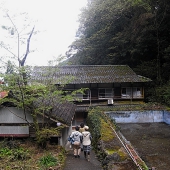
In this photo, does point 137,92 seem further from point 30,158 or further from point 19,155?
point 19,155

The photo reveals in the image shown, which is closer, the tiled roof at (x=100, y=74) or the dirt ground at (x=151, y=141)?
the dirt ground at (x=151, y=141)

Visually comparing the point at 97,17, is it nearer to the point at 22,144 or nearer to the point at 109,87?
the point at 109,87

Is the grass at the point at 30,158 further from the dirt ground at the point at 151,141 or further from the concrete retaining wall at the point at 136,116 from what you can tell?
the concrete retaining wall at the point at 136,116

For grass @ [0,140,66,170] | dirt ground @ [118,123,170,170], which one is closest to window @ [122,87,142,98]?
dirt ground @ [118,123,170,170]

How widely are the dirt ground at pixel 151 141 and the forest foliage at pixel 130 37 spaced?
20.4 ft

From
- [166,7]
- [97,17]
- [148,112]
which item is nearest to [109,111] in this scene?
[148,112]

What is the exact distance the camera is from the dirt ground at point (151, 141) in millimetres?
10523

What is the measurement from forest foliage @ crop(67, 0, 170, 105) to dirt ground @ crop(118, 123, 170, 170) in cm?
622

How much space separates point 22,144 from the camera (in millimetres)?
11133

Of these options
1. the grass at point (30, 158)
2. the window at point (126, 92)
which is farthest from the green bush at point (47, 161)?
the window at point (126, 92)

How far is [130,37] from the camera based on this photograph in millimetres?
28938

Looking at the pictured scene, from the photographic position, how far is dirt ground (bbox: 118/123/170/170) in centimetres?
1052

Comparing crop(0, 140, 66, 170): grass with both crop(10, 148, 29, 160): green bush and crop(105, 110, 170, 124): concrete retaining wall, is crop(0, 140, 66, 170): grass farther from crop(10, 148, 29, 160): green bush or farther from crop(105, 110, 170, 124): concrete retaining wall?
crop(105, 110, 170, 124): concrete retaining wall

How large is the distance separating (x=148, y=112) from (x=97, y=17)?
17216 millimetres
